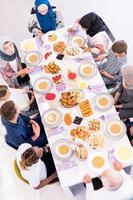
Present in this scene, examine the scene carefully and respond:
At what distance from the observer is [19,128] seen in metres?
3.68

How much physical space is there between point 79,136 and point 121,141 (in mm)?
387

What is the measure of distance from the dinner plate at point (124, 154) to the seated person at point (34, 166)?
656mm

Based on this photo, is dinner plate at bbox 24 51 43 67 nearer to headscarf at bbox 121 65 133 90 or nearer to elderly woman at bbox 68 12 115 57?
elderly woman at bbox 68 12 115 57

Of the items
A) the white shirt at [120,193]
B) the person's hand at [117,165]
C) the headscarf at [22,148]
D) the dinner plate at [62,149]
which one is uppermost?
the headscarf at [22,148]

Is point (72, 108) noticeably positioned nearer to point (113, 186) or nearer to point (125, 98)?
point (125, 98)

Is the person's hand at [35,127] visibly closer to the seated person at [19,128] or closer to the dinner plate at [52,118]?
the seated person at [19,128]

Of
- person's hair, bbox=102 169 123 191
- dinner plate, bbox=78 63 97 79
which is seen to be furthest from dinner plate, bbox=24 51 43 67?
person's hair, bbox=102 169 123 191

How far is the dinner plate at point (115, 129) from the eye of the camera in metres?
3.48

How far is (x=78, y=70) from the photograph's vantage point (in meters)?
3.97

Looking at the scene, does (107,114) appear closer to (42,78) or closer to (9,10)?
(42,78)

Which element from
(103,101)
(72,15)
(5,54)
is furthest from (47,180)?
(72,15)

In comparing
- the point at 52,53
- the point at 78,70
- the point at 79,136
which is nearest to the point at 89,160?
the point at 79,136

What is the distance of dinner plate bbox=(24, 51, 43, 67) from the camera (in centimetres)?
413

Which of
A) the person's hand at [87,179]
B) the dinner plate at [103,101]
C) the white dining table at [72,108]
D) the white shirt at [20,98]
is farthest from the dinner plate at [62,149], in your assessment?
the white shirt at [20,98]
